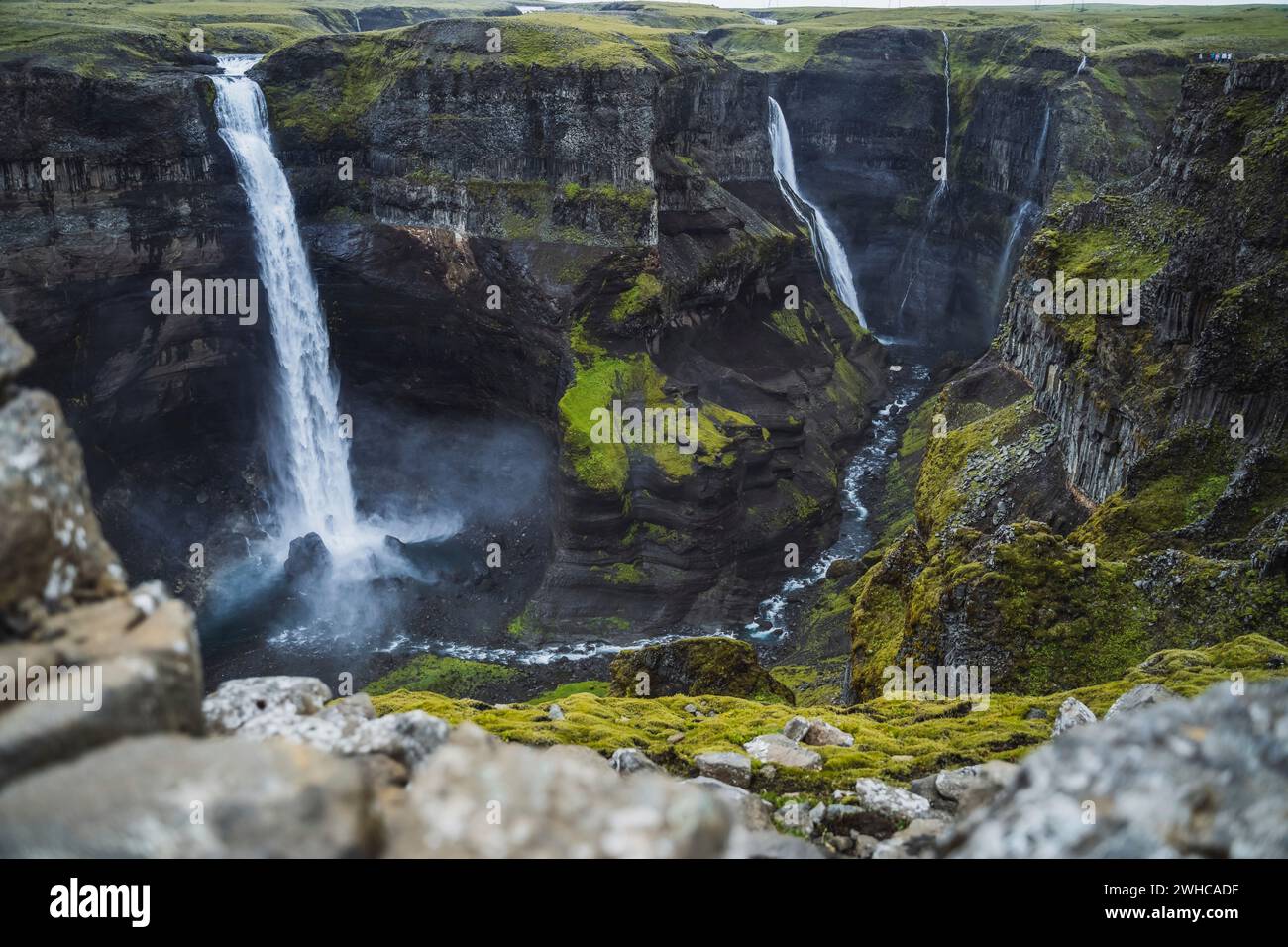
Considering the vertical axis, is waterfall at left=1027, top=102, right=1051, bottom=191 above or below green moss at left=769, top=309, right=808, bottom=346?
above

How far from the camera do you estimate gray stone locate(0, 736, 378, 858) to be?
538 cm

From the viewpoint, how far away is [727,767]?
14.3 m

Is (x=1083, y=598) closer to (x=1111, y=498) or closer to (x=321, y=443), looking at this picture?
(x=1111, y=498)

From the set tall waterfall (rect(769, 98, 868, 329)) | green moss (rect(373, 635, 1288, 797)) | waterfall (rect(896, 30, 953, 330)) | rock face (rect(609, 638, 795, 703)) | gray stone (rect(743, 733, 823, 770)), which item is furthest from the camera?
waterfall (rect(896, 30, 953, 330))

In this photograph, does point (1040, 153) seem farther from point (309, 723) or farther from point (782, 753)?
point (309, 723)

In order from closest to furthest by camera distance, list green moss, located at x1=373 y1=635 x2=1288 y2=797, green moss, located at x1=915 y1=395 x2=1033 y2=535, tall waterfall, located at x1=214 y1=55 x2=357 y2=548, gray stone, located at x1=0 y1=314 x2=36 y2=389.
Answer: gray stone, located at x1=0 y1=314 x2=36 y2=389 → green moss, located at x1=373 y1=635 x2=1288 y2=797 → green moss, located at x1=915 y1=395 x2=1033 y2=535 → tall waterfall, located at x1=214 y1=55 x2=357 y2=548

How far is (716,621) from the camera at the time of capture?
47.5 metres

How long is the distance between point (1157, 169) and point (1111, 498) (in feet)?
58.0

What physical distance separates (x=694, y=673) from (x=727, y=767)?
42.1 ft

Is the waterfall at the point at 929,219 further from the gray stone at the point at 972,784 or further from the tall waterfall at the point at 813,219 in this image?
the gray stone at the point at 972,784

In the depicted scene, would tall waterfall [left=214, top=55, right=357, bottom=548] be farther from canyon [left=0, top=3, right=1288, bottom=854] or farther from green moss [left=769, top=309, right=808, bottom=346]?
green moss [left=769, top=309, right=808, bottom=346]

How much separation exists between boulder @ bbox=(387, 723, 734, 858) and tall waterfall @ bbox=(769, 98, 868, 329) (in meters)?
75.6

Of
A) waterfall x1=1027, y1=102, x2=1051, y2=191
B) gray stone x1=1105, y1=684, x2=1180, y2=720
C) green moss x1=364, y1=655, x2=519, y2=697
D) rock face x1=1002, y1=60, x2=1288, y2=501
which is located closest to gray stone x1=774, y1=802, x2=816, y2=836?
gray stone x1=1105, y1=684, x2=1180, y2=720

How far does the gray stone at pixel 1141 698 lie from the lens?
14305mm
